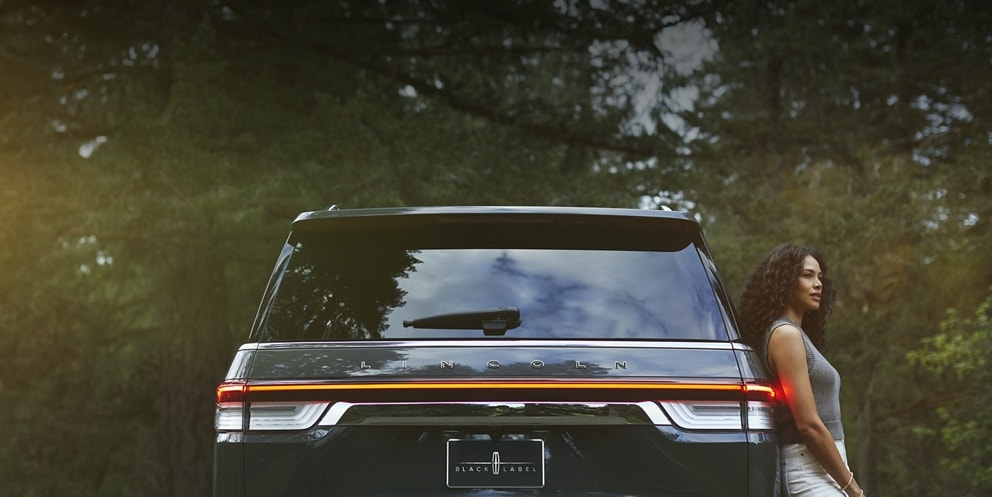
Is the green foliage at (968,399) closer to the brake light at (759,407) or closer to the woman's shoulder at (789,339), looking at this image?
the woman's shoulder at (789,339)

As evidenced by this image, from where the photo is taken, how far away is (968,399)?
19.6 meters

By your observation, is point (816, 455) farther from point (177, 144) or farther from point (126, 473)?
point (126, 473)

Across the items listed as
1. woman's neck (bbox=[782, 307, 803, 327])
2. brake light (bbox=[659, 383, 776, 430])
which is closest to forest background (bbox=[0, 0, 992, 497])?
woman's neck (bbox=[782, 307, 803, 327])

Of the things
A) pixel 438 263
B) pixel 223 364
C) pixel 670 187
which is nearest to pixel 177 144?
pixel 223 364

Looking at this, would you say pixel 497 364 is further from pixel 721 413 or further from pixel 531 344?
pixel 721 413

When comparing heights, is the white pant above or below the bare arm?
below

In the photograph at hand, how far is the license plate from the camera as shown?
3.78m

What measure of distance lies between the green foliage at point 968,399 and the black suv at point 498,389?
12970mm

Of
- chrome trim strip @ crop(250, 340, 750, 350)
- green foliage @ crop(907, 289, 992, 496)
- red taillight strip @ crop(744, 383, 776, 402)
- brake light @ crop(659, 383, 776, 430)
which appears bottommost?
brake light @ crop(659, 383, 776, 430)

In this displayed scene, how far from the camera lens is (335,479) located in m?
3.80

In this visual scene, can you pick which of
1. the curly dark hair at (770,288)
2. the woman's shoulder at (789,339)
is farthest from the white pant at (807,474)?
the curly dark hair at (770,288)

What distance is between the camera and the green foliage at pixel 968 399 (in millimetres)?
16062

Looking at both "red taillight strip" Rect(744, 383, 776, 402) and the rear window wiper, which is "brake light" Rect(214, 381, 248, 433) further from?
"red taillight strip" Rect(744, 383, 776, 402)

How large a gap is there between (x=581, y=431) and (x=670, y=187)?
1401cm
